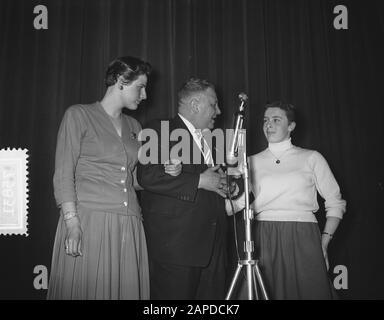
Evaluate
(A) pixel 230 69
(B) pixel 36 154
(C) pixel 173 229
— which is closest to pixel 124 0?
(A) pixel 230 69

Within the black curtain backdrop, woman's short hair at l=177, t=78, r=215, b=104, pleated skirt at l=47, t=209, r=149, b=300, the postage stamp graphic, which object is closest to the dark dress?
pleated skirt at l=47, t=209, r=149, b=300

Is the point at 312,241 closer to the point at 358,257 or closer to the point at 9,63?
the point at 358,257

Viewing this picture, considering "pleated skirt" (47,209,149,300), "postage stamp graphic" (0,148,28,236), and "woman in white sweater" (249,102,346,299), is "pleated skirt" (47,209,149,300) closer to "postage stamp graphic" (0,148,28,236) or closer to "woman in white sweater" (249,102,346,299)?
"woman in white sweater" (249,102,346,299)

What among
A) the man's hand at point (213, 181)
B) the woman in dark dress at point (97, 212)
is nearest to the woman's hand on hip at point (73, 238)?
the woman in dark dress at point (97, 212)

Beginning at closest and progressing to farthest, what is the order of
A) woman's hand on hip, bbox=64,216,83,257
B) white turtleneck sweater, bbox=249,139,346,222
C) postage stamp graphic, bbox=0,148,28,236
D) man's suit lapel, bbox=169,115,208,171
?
woman's hand on hip, bbox=64,216,83,257 < man's suit lapel, bbox=169,115,208,171 < white turtleneck sweater, bbox=249,139,346,222 < postage stamp graphic, bbox=0,148,28,236

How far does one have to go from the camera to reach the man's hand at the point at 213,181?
2117 mm

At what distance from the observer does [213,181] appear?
6.97ft

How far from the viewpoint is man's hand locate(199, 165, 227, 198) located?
6.95ft

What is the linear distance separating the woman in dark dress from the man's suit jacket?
94 millimetres

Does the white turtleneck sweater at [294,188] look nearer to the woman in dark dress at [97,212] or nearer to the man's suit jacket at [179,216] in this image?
the man's suit jacket at [179,216]

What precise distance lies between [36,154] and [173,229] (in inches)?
54.7

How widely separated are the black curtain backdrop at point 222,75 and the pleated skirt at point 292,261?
3.31 ft
